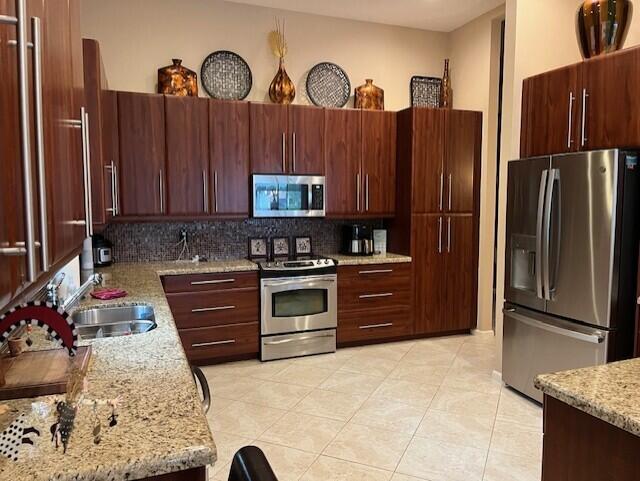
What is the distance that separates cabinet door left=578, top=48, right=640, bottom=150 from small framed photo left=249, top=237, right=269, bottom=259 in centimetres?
274

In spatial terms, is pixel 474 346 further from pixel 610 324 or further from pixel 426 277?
pixel 610 324

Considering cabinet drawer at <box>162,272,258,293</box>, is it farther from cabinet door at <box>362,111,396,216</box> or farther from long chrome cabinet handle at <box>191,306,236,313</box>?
cabinet door at <box>362,111,396,216</box>

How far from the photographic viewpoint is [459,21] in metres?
4.75

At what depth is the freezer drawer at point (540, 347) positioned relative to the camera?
108 inches

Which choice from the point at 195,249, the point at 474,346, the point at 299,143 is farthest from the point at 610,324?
the point at 195,249

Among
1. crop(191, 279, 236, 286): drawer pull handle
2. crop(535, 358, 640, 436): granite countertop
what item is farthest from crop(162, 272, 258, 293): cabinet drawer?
crop(535, 358, 640, 436): granite countertop

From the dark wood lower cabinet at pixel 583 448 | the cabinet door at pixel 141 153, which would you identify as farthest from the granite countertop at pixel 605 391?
the cabinet door at pixel 141 153

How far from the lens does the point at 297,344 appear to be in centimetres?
414

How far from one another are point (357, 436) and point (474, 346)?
6.85 ft

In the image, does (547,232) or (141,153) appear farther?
(141,153)

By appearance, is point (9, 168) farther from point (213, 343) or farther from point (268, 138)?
point (268, 138)

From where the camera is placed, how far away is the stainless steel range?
4.04 metres

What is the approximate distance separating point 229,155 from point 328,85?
1.31 meters

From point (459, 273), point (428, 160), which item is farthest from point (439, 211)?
point (459, 273)
